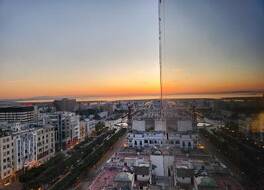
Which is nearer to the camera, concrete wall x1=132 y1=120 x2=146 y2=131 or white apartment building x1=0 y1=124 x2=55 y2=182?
white apartment building x1=0 y1=124 x2=55 y2=182

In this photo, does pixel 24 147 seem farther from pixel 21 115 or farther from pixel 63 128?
pixel 21 115

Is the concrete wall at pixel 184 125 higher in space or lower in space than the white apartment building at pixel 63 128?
higher

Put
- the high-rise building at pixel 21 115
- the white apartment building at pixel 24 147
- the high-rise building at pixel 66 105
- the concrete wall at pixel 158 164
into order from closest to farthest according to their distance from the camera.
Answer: the concrete wall at pixel 158 164 < the white apartment building at pixel 24 147 < the high-rise building at pixel 21 115 < the high-rise building at pixel 66 105

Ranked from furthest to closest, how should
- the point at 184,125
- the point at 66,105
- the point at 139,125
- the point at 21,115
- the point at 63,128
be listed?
the point at 66,105, the point at 21,115, the point at 63,128, the point at 139,125, the point at 184,125

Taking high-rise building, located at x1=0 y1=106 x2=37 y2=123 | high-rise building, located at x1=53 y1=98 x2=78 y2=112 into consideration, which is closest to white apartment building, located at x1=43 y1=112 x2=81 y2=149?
high-rise building, located at x1=0 y1=106 x2=37 y2=123

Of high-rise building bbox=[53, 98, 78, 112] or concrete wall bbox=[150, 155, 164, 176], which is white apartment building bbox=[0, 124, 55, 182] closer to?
concrete wall bbox=[150, 155, 164, 176]

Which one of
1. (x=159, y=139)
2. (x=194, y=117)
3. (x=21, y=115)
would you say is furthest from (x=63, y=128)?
(x=194, y=117)

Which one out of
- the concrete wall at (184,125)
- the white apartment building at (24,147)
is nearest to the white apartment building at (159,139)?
the concrete wall at (184,125)

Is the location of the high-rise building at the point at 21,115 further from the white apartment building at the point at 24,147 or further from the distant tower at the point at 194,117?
the distant tower at the point at 194,117

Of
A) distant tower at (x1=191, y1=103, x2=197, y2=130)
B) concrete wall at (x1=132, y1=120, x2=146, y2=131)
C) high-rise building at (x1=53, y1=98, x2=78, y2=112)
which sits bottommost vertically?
concrete wall at (x1=132, y1=120, x2=146, y2=131)

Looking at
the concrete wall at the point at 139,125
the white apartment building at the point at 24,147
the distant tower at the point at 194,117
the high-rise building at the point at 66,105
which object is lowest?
the white apartment building at the point at 24,147

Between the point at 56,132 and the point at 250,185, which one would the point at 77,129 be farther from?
the point at 250,185
